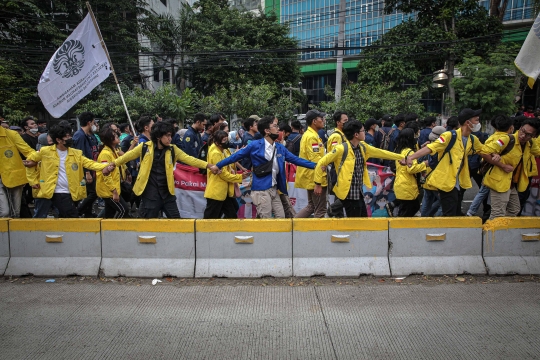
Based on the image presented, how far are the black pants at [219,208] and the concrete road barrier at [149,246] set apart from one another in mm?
954

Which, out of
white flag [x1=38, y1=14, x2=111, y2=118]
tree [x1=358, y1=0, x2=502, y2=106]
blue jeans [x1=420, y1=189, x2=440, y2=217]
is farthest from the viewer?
tree [x1=358, y1=0, x2=502, y2=106]

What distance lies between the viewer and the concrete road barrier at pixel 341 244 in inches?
227

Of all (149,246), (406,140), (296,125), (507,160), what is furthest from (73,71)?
(507,160)

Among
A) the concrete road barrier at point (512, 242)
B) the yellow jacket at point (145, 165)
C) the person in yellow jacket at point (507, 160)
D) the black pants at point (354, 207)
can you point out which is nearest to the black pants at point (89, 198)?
the yellow jacket at point (145, 165)

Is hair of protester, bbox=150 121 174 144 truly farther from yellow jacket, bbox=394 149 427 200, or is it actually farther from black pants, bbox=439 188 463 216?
black pants, bbox=439 188 463 216

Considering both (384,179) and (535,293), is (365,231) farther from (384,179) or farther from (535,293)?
(384,179)

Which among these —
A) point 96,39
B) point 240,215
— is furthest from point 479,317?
point 96,39

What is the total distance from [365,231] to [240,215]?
3.20 meters

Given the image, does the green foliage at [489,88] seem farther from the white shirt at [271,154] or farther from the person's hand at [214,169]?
the person's hand at [214,169]

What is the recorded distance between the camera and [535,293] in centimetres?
523

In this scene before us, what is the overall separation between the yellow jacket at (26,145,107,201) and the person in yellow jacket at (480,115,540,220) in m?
5.54

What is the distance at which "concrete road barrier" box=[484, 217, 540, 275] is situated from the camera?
586 cm

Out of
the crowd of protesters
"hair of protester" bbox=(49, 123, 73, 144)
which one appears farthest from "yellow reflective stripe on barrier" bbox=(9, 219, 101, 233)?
"hair of protester" bbox=(49, 123, 73, 144)

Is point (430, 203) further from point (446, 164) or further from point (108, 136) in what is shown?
point (108, 136)
